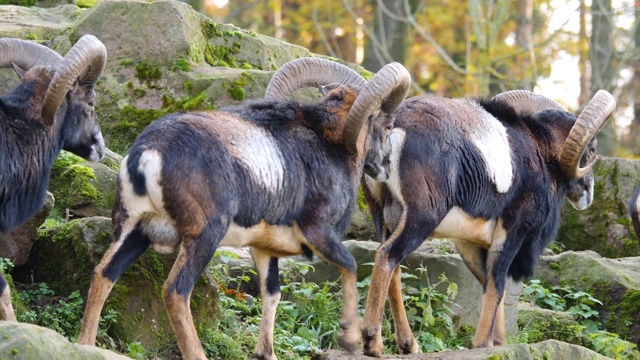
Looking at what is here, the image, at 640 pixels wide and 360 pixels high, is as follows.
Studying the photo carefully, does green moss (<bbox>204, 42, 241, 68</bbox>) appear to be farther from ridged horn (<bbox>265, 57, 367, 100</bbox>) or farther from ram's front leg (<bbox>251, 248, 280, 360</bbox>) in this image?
ram's front leg (<bbox>251, 248, 280, 360</bbox>)

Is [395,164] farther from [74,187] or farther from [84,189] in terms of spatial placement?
[74,187]

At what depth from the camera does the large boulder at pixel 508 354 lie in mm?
9398

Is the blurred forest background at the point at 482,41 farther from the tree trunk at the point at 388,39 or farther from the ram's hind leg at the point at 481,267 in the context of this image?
the ram's hind leg at the point at 481,267

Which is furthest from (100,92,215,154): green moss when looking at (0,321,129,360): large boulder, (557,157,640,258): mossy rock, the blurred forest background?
the blurred forest background

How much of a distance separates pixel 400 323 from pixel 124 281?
2.53 meters

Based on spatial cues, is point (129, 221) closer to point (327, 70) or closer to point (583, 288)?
point (327, 70)

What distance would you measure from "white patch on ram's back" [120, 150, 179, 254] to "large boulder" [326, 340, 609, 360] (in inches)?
81.7

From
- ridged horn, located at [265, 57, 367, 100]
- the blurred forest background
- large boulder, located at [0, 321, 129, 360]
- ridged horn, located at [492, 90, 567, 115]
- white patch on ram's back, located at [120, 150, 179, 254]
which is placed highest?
ridged horn, located at [265, 57, 367, 100]

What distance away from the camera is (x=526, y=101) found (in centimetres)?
1155

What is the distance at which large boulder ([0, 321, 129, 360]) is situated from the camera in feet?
20.2

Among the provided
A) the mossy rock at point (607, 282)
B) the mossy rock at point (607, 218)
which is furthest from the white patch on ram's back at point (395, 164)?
the mossy rock at point (607, 218)

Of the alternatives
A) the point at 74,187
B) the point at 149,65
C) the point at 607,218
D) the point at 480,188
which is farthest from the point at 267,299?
the point at 607,218

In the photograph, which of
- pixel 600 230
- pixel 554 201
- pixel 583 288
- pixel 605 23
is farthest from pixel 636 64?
pixel 554 201

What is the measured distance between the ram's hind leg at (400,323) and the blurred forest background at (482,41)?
14099 mm
